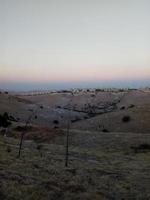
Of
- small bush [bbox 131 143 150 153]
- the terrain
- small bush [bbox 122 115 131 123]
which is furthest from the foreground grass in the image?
small bush [bbox 122 115 131 123]

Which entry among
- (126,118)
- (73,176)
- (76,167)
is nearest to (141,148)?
(76,167)

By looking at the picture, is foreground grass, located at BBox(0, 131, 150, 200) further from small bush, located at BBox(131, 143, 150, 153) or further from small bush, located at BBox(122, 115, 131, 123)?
small bush, located at BBox(122, 115, 131, 123)

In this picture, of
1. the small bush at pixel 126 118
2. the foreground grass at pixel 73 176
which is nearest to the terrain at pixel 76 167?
the foreground grass at pixel 73 176

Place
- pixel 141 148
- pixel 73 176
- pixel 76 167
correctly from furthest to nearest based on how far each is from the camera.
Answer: pixel 141 148, pixel 76 167, pixel 73 176

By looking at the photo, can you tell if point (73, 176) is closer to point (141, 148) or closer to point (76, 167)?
point (76, 167)

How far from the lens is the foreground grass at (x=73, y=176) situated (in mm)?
17562

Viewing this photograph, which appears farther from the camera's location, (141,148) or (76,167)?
(141,148)

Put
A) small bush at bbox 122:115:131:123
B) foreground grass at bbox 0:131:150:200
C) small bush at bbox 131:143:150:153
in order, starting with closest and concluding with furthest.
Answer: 1. foreground grass at bbox 0:131:150:200
2. small bush at bbox 131:143:150:153
3. small bush at bbox 122:115:131:123

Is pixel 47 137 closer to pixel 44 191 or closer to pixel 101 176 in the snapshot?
pixel 101 176

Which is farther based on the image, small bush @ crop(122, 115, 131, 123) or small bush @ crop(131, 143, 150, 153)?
small bush @ crop(122, 115, 131, 123)

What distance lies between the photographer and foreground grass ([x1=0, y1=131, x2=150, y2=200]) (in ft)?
57.6

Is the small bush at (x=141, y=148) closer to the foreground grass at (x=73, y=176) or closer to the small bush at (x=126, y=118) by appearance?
the foreground grass at (x=73, y=176)

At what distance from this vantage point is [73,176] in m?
21.2

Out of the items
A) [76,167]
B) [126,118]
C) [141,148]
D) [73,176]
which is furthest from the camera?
[126,118]
